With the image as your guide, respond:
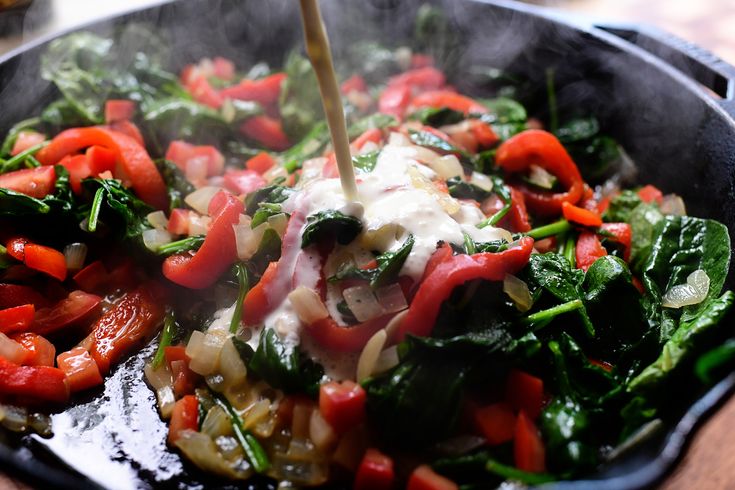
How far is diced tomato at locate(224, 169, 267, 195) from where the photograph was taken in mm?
3178

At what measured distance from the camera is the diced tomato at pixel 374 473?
207cm

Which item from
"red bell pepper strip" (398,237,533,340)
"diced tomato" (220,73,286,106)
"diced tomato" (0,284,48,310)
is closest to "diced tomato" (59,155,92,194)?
"diced tomato" (0,284,48,310)

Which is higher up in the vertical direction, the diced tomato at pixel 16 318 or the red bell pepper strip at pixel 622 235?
the red bell pepper strip at pixel 622 235

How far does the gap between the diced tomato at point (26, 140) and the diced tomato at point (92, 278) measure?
3.04 ft

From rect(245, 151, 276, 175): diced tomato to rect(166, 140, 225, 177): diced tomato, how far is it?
190 millimetres

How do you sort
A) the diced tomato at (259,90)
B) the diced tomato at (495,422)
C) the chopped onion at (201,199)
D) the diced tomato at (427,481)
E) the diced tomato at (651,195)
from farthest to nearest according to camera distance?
the diced tomato at (259,90) < the diced tomato at (651,195) < the chopped onion at (201,199) < the diced tomato at (495,422) < the diced tomato at (427,481)

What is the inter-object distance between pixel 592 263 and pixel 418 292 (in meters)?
1.02

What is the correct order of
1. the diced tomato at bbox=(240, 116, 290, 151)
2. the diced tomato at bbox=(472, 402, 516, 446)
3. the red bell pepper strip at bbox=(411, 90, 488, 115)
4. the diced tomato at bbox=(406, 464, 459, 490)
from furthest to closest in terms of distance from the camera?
the diced tomato at bbox=(240, 116, 290, 151) < the red bell pepper strip at bbox=(411, 90, 488, 115) < the diced tomato at bbox=(472, 402, 516, 446) < the diced tomato at bbox=(406, 464, 459, 490)

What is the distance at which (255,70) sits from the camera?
4250mm

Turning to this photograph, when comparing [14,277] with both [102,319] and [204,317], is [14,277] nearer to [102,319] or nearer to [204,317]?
[102,319]

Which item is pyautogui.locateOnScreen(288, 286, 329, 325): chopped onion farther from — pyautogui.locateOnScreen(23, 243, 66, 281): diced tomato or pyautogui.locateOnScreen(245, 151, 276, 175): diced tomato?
pyautogui.locateOnScreen(245, 151, 276, 175): diced tomato

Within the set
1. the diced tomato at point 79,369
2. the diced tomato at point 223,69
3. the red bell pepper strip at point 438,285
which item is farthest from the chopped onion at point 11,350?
the diced tomato at point 223,69

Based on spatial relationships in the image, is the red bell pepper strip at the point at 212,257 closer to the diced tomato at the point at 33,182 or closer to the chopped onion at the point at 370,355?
the diced tomato at the point at 33,182

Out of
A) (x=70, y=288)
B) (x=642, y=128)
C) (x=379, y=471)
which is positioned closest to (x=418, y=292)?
(x=379, y=471)
